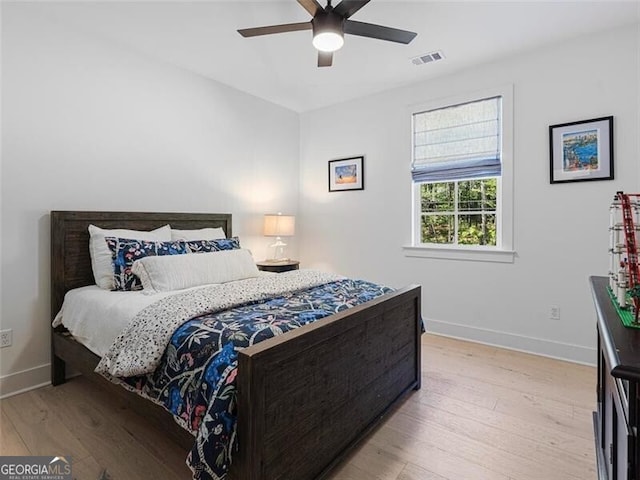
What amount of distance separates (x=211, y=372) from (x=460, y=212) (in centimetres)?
297

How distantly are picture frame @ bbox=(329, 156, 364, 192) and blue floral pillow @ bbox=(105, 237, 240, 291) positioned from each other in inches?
78.7

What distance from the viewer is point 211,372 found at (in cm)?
132

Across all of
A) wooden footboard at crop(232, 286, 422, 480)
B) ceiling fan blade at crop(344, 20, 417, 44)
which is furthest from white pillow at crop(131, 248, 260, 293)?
ceiling fan blade at crop(344, 20, 417, 44)

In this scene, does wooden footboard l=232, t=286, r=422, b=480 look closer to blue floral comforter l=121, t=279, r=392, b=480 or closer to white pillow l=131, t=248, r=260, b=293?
blue floral comforter l=121, t=279, r=392, b=480

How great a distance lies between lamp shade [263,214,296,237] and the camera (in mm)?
4012

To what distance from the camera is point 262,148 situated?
4.19 m

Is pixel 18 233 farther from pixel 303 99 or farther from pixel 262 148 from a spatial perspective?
pixel 303 99

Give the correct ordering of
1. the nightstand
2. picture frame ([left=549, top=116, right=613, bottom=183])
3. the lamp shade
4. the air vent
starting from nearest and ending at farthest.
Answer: picture frame ([left=549, top=116, right=613, bottom=183]) < the air vent < the nightstand < the lamp shade

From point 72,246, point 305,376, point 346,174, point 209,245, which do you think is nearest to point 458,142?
point 346,174

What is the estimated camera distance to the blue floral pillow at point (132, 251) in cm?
242

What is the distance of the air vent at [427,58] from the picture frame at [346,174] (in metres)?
1.18

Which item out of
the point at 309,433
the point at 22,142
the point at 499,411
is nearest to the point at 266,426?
Answer: the point at 309,433

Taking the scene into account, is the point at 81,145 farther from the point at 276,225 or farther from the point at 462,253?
the point at 462,253

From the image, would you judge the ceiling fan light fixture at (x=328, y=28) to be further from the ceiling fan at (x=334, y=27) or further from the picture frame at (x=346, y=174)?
the picture frame at (x=346, y=174)
